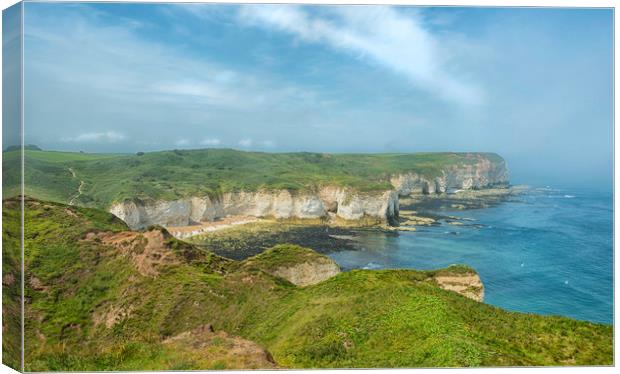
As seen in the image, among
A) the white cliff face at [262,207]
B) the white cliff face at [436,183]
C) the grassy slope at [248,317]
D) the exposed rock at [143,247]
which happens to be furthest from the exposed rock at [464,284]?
the white cliff face at [436,183]

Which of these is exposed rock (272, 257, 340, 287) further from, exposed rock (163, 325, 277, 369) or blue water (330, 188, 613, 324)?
blue water (330, 188, 613, 324)

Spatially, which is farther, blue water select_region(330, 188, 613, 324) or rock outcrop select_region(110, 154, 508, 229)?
rock outcrop select_region(110, 154, 508, 229)

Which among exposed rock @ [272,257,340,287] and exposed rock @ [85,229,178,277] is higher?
exposed rock @ [85,229,178,277]

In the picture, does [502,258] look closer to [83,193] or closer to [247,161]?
[247,161]

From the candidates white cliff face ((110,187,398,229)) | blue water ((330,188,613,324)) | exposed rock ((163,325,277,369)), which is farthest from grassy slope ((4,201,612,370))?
white cliff face ((110,187,398,229))

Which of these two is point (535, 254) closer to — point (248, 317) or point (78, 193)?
point (248, 317)

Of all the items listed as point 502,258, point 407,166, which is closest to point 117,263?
point 502,258
